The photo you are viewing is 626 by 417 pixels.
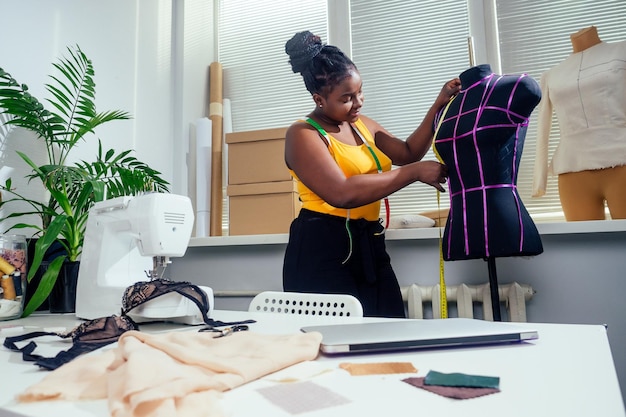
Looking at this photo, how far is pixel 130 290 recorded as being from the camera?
1.04m

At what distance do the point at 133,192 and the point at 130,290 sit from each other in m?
1.09

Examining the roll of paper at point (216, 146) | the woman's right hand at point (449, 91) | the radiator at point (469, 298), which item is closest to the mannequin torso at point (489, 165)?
the woman's right hand at point (449, 91)

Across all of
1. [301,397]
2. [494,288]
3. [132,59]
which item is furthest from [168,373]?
[132,59]

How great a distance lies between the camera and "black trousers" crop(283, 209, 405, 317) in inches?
59.4

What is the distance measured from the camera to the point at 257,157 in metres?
2.43

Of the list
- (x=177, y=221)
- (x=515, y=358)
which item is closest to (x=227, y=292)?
(x=177, y=221)

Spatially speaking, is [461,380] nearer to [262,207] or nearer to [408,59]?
[262,207]

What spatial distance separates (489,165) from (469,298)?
686 millimetres

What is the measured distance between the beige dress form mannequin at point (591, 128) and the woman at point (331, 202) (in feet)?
2.57

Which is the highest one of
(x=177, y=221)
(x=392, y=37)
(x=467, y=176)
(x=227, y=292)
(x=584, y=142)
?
(x=392, y=37)

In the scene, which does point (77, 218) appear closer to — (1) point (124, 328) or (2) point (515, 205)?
(1) point (124, 328)

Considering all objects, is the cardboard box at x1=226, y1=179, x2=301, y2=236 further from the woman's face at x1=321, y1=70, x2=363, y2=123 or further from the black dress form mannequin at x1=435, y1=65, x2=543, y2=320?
the black dress form mannequin at x1=435, y1=65, x2=543, y2=320

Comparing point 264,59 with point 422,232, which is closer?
point 422,232

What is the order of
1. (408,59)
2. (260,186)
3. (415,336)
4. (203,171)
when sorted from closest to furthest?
(415,336), (260,186), (408,59), (203,171)
